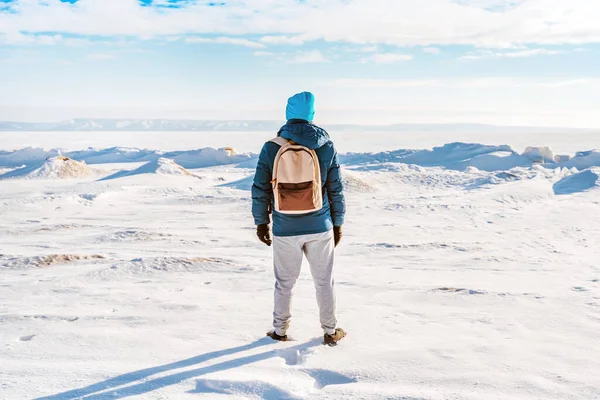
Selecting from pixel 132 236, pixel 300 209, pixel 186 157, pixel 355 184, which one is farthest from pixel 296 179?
pixel 186 157

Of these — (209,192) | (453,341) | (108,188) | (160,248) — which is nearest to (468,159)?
(209,192)

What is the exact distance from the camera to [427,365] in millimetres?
2465

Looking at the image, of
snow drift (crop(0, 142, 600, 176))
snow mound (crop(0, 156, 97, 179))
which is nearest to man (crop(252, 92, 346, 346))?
snow mound (crop(0, 156, 97, 179))

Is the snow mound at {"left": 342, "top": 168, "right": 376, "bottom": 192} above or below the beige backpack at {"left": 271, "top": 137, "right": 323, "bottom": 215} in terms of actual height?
below

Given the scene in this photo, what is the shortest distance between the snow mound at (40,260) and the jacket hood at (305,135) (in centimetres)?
372

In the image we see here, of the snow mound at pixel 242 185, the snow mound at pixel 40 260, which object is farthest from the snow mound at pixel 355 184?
Result: the snow mound at pixel 40 260

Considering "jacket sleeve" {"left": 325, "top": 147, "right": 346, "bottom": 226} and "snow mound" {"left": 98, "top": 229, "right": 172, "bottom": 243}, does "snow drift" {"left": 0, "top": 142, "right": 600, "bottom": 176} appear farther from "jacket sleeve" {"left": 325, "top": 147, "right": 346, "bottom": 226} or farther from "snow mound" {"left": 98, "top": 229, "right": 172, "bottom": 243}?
"jacket sleeve" {"left": 325, "top": 147, "right": 346, "bottom": 226}

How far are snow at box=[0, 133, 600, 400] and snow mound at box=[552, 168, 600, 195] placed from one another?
4.49m

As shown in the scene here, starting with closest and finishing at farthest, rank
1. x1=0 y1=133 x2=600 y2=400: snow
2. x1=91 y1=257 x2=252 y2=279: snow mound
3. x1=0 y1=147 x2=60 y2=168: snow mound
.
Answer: x1=0 y1=133 x2=600 y2=400: snow → x1=91 y1=257 x2=252 y2=279: snow mound → x1=0 y1=147 x2=60 y2=168: snow mound

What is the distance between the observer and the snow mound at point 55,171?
16297 mm

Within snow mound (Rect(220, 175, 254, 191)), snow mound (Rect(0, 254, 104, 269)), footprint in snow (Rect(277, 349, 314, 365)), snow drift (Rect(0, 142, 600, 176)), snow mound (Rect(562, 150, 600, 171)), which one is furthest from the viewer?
snow drift (Rect(0, 142, 600, 176))

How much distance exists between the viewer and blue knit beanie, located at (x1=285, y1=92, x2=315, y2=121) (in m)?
2.69

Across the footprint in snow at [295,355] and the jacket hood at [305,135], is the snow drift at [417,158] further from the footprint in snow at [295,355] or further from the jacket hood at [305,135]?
the footprint in snow at [295,355]

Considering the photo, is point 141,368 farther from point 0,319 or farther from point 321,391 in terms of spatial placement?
point 0,319
